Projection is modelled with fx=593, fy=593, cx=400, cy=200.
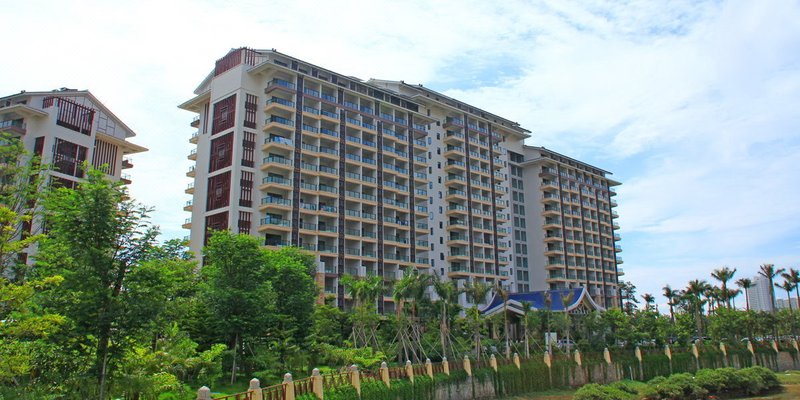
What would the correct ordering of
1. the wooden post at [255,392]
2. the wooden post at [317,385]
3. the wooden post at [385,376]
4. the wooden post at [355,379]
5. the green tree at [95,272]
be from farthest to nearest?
1. the wooden post at [385,376]
2. the wooden post at [355,379]
3. the wooden post at [317,385]
4. the wooden post at [255,392]
5. the green tree at [95,272]

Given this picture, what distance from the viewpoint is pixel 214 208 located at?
66438 mm

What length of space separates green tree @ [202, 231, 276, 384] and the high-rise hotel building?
81.3 feet

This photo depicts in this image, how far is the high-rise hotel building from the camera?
66.9 metres

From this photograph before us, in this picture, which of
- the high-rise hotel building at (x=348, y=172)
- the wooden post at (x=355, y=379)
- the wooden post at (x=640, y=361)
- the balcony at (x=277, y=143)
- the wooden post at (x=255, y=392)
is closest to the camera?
the wooden post at (x=255, y=392)

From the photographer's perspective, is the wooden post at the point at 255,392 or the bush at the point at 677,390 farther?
the bush at the point at 677,390

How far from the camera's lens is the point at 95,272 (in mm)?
21219

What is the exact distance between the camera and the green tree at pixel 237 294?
36853 millimetres

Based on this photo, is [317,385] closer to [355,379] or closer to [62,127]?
[355,379]

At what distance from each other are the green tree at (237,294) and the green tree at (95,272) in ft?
49.6

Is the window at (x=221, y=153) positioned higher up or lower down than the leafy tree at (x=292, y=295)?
higher up

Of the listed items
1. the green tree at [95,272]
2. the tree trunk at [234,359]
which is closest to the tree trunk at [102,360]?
the green tree at [95,272]

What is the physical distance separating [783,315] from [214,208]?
236 ft

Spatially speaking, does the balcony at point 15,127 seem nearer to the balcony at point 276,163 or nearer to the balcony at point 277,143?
the balcony at point 277,143

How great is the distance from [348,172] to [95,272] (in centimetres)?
5412
